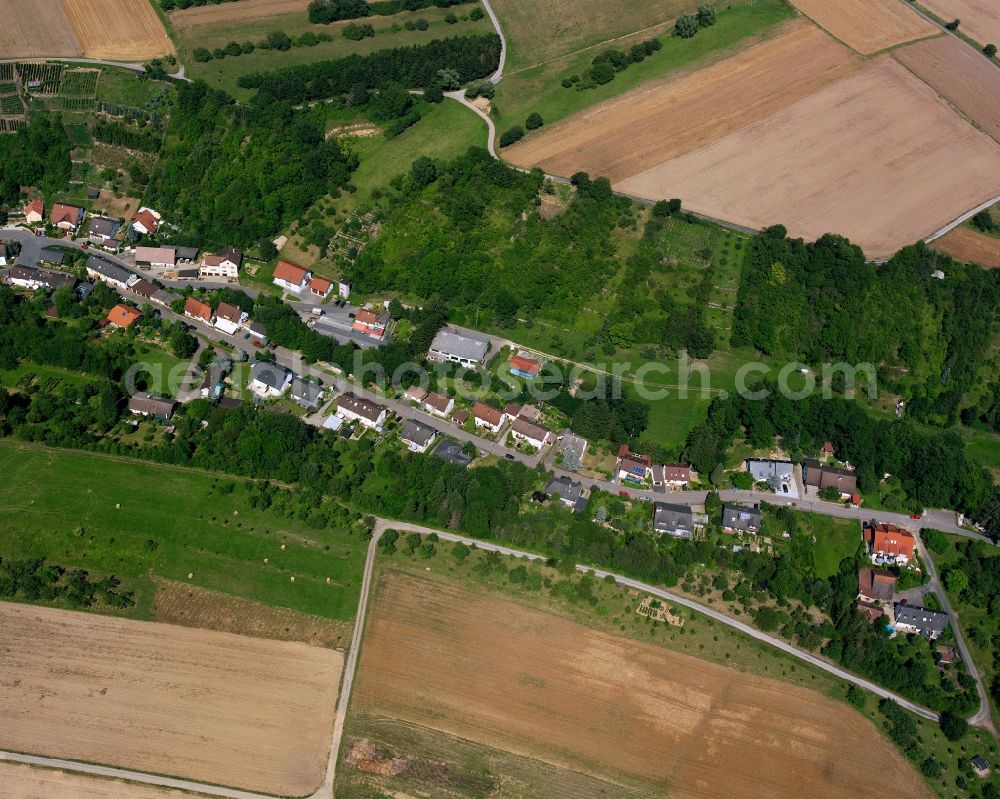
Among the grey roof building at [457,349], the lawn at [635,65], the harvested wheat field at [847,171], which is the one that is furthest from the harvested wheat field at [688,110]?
the grey roof building at [457,349]

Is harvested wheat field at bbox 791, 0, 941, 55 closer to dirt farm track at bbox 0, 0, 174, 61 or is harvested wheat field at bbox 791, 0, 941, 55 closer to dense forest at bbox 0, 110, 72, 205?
dirt farm track at bbox 0, 0, 174, 61

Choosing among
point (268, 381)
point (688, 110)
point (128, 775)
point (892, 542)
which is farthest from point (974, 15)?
point (128, 775)

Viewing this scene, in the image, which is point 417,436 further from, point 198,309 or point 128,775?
point 128,775

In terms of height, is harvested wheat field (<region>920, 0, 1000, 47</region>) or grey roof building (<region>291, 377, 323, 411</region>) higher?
harvested wheat field (<region>920, 0, 1000, 47</region>)

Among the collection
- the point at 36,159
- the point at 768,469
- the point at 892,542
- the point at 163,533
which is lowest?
the point at 163,533

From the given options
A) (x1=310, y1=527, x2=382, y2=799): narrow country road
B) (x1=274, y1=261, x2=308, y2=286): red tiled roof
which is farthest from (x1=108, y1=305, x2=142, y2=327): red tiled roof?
(x1=310, y1=527, x2=382, y2=799): narrow country road
